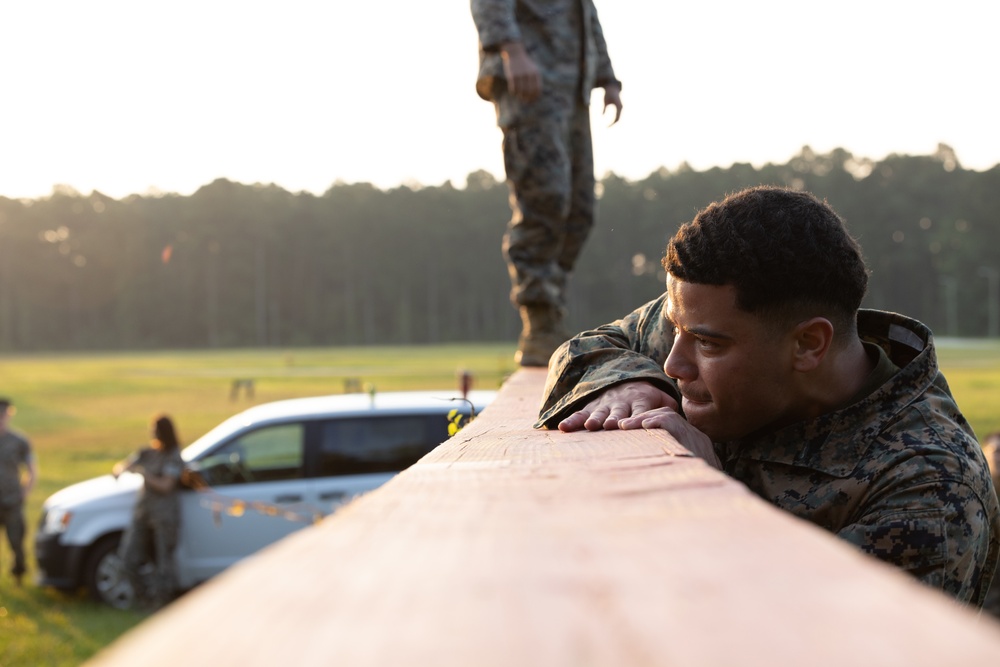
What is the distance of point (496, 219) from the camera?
79.4 metres

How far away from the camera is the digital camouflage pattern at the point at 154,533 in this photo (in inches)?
392

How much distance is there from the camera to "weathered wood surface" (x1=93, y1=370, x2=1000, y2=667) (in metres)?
0.55

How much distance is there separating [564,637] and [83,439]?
77.9 feet

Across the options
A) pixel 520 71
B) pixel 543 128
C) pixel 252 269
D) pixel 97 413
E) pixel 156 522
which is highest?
pixel 252 269

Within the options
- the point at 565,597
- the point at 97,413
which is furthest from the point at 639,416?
the point at 97,413

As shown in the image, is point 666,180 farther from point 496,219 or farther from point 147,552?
point 147,552

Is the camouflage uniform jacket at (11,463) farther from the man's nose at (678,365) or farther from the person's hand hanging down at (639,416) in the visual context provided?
the man's nose at (678,365)

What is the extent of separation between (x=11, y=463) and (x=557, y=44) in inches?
375

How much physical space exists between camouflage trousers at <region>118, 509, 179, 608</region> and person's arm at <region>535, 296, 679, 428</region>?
27.3 ft

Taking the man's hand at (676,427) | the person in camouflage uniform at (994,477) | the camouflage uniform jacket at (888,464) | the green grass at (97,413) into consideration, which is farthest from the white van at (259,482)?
the man's hand at (676,427)

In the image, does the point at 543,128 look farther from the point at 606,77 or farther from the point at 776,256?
the point at 776,256

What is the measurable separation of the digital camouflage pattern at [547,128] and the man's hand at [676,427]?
2676 millimetres

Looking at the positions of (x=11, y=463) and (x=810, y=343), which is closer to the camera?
(x=810, y=343)

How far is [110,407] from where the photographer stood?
29.9 meters
